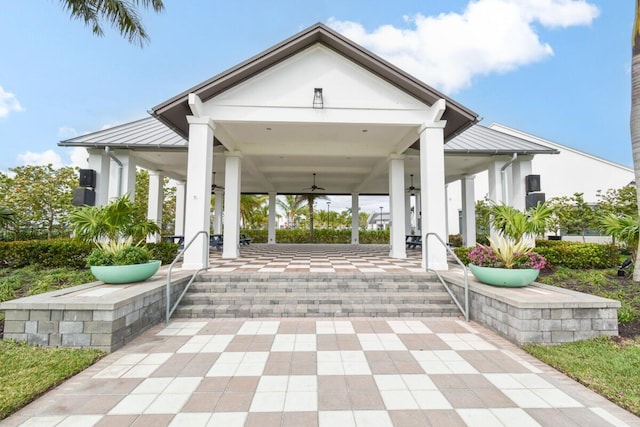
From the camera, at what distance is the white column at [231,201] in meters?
9.29

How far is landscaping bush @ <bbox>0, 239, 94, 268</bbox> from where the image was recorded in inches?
288

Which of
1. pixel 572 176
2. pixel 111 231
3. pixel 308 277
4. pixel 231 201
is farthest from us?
pixel 572 176

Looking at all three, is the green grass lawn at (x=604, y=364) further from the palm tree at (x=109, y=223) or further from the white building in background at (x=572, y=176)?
the white building in background at (x=572, y=176)

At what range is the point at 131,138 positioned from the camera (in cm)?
962

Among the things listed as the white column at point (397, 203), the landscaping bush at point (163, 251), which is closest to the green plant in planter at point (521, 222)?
the white column at point (397, 203)

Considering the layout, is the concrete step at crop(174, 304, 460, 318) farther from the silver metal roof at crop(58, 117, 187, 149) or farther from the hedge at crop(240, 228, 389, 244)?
the hedge at crop(240, 228, 389, 244)

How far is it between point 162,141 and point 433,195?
8338mm

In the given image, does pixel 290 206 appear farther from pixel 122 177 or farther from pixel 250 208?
pixel 122 177

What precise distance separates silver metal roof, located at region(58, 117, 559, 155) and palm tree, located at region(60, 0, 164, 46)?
9.64 ft

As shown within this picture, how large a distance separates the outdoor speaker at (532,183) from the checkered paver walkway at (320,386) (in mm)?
7506

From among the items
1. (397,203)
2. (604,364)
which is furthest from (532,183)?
(604,364)

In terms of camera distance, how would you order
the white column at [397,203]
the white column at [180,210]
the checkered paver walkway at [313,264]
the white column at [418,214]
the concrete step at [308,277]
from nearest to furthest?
the concrete step at [308,277], the checkered paver walkway at [313,264], the white column at [397,203], the white column at [180,210], the white column at [418,214]

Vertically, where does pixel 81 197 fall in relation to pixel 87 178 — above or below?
below

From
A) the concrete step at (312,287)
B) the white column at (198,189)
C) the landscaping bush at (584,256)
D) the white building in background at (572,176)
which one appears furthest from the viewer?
the white building in background at (572,176)
